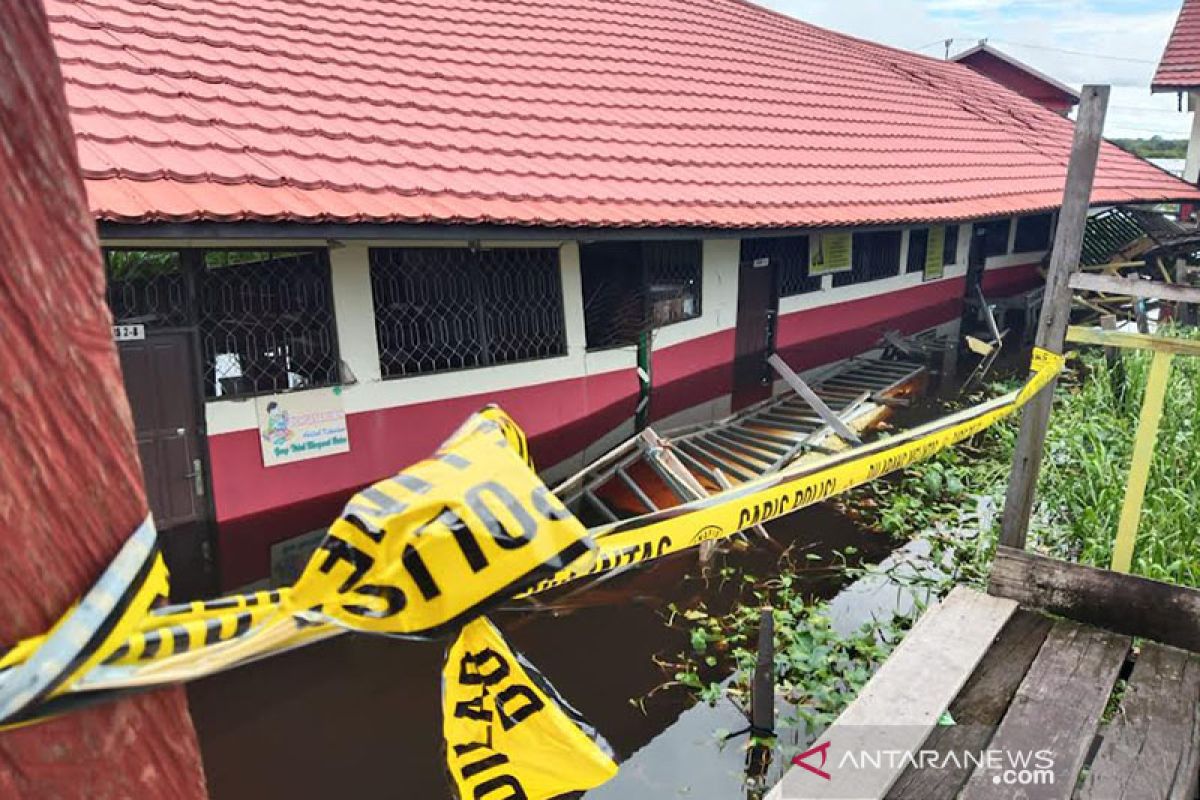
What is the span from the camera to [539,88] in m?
8.45

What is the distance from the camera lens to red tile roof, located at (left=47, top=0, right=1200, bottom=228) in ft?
16.8

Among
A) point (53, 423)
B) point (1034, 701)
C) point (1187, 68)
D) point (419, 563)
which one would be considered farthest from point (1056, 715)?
point (1187, 68)

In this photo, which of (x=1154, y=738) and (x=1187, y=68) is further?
(x=1187, y=68)

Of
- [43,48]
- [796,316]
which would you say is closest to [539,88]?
[796,316]

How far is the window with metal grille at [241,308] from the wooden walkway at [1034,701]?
4.36 meters

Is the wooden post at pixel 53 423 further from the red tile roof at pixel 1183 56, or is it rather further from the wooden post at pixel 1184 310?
the red tile roof at pixel 1183 56

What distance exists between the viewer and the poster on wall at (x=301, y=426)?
5523mm

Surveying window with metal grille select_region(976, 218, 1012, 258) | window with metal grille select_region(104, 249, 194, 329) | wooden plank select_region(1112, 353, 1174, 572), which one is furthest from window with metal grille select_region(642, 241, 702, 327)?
window with metal grille select_region(976, 218, 1012, 258)

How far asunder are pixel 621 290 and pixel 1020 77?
929 inches

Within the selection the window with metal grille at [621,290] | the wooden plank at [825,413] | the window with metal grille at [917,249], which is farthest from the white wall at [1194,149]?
the window with metal grille at [621,290]

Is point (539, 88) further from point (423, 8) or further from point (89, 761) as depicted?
point (89, 761)

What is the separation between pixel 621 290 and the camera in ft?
27.2

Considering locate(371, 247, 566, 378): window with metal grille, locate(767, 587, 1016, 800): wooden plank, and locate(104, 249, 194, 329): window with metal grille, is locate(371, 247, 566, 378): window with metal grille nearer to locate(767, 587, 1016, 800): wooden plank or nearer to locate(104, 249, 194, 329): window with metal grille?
locate(104, 249, 194, 329): window with metal grille

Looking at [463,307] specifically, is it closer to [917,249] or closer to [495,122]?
[495,122]
